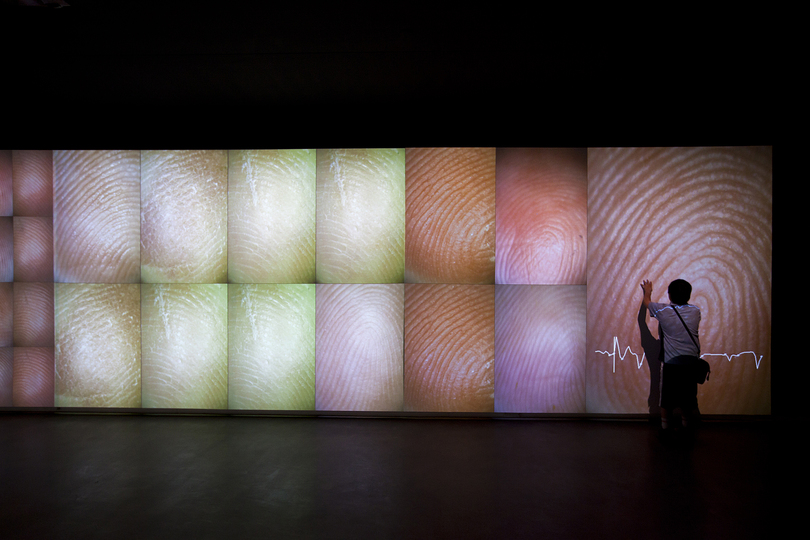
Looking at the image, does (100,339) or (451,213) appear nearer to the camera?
(451,213)

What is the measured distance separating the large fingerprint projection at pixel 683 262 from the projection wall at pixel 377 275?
20 mm

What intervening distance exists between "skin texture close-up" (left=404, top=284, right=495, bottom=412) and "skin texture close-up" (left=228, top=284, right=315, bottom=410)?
104 cm

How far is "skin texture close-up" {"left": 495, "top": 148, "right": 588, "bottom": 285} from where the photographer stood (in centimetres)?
417

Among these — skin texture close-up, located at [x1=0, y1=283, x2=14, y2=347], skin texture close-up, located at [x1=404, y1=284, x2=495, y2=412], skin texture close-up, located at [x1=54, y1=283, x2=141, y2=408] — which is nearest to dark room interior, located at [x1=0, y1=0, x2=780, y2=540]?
skin texture close-up, located at [x1=404, y1=284, x2=495, y2=412]

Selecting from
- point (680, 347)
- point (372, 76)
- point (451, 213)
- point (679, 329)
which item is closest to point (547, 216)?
point (451, 213)

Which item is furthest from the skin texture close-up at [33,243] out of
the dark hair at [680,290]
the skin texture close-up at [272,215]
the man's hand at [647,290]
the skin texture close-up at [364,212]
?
the dark hair at [680,290]

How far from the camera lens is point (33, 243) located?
4359mm

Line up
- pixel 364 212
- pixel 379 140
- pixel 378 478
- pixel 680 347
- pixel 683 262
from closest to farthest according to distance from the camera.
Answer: pixel 378 478
pixel 680 347
pixel 683 262
pixel 364 212
pixel 379 140

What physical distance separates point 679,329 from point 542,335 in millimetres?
1169

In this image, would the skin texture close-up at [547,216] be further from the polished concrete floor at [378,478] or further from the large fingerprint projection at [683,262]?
the polished concrete floor at [378,478]

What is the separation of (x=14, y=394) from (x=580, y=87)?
677cm

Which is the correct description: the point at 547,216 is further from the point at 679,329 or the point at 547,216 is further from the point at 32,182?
the point at 32,182

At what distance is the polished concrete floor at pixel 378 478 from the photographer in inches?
99.9

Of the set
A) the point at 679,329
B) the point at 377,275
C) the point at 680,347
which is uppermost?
the point at 377,275
